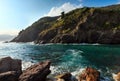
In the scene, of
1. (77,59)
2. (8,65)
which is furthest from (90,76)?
(77,59)

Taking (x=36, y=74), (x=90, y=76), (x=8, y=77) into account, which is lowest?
(x=90, y=76)

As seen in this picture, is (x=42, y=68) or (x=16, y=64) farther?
(x=16, y=64)

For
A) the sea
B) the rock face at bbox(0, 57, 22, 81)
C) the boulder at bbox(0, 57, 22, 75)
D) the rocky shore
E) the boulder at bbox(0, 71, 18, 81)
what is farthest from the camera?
the sea

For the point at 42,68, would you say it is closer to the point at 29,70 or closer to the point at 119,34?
the point at 29,70

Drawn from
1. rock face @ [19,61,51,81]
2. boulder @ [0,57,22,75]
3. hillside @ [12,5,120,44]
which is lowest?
rock face @ [19,61,51,81]

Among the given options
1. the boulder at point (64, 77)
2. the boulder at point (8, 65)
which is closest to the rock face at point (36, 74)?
the boulder at point (8, 65)

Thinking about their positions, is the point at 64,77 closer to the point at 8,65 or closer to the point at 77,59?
the point at 8,65

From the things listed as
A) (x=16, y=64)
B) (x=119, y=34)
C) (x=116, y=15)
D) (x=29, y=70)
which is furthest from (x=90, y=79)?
(x=116, y=15)

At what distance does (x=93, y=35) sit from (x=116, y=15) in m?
35.1

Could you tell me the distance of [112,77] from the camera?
37344 millimetres

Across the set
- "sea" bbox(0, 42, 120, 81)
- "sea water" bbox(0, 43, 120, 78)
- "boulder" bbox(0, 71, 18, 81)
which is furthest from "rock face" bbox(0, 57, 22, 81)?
"sea water" bbox(0, 43, 120, 78)

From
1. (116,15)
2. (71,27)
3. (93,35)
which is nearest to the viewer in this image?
(93,35)

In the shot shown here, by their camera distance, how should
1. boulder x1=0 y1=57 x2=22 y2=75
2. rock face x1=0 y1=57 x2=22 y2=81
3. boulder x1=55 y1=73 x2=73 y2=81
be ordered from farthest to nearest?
boulder x1=0 y1=57 x2=22 y2=75
boulder x1=55 y1=73 x2=73 y2=81
rock face x1=0 y1=57 x2=22 y2=81

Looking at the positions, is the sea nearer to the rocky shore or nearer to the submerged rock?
the submerged rock
